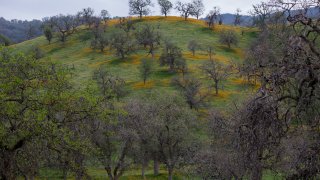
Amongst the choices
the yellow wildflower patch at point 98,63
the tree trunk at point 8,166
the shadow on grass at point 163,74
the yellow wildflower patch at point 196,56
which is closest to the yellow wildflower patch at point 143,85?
the shadow on grass at point 163,74

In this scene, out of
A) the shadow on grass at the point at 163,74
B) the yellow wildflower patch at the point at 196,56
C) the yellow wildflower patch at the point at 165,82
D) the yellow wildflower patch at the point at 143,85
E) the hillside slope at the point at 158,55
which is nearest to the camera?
the yellow wildflower patch at the point at 143,85

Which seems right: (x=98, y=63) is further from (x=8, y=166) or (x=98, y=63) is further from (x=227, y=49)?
(x=8, y=166)

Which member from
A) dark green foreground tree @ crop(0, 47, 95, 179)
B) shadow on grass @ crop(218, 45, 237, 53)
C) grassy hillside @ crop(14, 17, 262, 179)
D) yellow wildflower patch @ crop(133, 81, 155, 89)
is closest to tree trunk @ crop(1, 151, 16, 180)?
dark green foreground tree @ crop(0, 47, 95, 179)

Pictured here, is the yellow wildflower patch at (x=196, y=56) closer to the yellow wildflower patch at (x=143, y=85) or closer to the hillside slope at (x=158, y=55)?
the hillside slope at (x=158, y=55)

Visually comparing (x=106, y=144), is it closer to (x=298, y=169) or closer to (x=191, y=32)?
(x=298, y=169)

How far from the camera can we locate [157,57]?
332ft

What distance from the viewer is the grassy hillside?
78.1 meters

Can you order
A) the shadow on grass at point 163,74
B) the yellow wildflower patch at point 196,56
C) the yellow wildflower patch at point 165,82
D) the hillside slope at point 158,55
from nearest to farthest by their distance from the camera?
the hillside slope at point 158,55 → the yellow wildflower patch at point 165,82 → the shadow on grass at point 163,74 → the yellow wildflower patch at point 196,56

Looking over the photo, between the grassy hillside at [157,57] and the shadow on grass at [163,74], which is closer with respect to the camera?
the grassy hillside at [157,57]

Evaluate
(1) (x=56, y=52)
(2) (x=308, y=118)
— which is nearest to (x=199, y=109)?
(2) (x=308, y=118)

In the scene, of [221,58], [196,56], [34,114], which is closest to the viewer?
[34,114]

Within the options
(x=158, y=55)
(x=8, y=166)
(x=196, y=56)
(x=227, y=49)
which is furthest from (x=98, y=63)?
(x=8, y=166)

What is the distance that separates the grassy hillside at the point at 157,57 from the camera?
256ft

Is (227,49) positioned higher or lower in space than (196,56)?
higher
